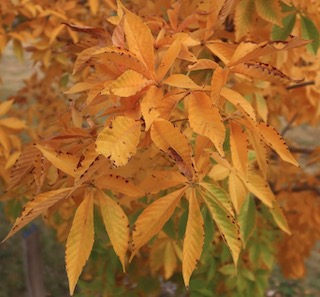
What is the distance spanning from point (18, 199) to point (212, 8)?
1.17 meters

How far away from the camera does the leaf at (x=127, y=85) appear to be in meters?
1.01

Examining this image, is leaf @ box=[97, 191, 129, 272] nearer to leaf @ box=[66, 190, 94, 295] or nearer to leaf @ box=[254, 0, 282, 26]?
leaf @ box=[66, 190, 94, 295]

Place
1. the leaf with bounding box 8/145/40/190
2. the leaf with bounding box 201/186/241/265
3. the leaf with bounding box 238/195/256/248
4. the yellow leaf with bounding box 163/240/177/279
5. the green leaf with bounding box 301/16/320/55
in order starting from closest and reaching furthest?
the leaf with bounding box 201/186/241/265, the leaf with bounding box 8/145/40/190, the green leaf with bounding box 301/16/320/55, the leaf with bounding box 238/195/256/248, the yellow leaf with bounding box 163/240/177/279

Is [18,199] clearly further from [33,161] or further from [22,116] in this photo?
[22,116]

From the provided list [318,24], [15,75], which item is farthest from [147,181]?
[15,75]

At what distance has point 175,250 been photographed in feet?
7.17

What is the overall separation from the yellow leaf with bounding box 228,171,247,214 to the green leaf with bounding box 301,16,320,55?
0.45m

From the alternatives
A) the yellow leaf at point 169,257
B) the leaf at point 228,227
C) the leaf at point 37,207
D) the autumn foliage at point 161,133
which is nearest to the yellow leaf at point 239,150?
the autumn foliage at point 161,133

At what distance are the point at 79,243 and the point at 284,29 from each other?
1.00 meters

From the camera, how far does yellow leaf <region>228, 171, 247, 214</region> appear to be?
1583 millimetres

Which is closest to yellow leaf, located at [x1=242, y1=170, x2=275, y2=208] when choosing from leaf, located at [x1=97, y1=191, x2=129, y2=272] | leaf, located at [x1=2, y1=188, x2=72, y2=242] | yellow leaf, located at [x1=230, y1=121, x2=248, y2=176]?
yellow leaf, located at [x1=230, y1=121, x2=248, y2=176]

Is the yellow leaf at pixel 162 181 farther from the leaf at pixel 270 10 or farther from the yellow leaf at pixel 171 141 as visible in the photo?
the leaf at pixel 270 10

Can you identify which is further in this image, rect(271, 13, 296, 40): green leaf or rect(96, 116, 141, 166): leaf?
rect(271, 13, 296, 40): green leaf

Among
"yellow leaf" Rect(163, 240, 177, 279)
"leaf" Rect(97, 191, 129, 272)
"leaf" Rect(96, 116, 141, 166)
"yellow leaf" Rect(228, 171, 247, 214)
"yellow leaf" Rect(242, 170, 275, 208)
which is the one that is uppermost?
"leaf" Rect(96, 116, 141, 166)
